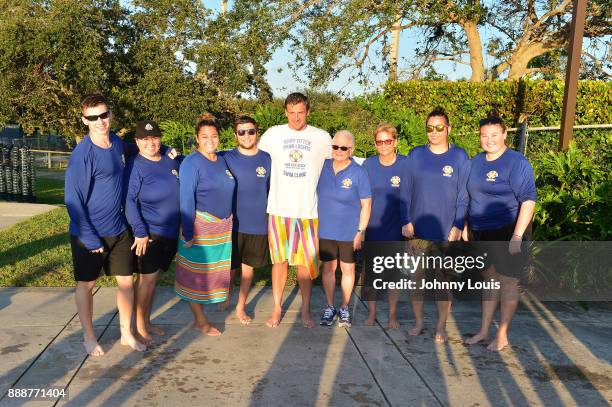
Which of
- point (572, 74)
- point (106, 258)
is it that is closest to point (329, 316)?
point (106, 258)

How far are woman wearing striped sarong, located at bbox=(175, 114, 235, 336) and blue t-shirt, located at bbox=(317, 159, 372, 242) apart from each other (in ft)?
2.54

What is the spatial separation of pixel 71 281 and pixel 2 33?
1903 centimetres

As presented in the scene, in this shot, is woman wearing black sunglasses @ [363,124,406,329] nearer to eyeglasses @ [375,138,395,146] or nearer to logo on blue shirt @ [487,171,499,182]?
eyeglasses @ [375,138,395,146]

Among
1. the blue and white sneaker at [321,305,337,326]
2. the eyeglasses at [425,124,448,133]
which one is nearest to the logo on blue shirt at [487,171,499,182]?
the eyeglasses at [425,124,448,133]

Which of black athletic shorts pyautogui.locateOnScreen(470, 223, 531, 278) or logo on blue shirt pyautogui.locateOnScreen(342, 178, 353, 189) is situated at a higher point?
logo on blue shirt pyautogui.locateOnScreen(342, 178, 353, 189)

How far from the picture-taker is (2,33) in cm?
2145

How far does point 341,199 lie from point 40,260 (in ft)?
14.0

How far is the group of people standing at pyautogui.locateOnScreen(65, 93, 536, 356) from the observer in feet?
13.7

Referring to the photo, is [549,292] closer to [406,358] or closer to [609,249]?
[609,249]

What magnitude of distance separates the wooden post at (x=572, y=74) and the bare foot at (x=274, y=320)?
13.2 feet

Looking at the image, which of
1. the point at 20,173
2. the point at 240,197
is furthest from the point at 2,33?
the point at 240,197

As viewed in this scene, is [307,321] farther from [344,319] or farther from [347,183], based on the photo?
[347,183]

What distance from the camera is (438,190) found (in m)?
4.50

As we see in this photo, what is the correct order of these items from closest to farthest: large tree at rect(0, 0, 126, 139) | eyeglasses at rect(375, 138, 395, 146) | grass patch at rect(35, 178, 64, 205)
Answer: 1. eyeglasses at rect(375, 138, 395, 146)
2. grass patch at rect(35, 178, 64, 205)
3. large tree at rect(0, 0, 126, 139)
